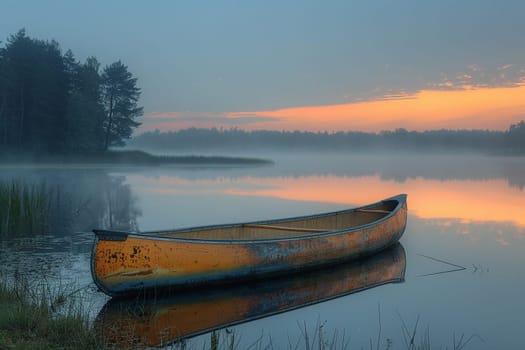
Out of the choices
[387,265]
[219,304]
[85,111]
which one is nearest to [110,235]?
[219,304]

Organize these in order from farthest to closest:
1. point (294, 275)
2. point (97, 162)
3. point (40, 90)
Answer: point (97, 162) → point (40, 90) → point (294, 275)

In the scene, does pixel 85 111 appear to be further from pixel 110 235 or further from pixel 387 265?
pixel 110 235

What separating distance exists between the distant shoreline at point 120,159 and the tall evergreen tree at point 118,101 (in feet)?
6.57

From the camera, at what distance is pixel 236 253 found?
9.05 meters

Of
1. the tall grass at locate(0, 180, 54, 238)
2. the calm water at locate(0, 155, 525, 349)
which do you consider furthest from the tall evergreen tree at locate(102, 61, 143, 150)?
the tall grass at locate(0, 180, 54, 238)

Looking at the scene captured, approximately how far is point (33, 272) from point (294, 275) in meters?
4.80

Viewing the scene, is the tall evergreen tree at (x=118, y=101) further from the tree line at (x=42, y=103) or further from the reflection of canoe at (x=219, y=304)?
the reflection of canoe at (x=219, y=304)

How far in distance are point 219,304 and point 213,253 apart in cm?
84

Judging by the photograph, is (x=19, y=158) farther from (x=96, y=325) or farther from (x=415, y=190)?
(x=96, y=325)

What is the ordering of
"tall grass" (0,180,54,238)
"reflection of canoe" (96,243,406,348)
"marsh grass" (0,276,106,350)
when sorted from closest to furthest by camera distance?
"marsh grass" (0,276,106,350)
"reflection of canoe" (96,243,406,348)
"tall grass" (0,180,54,238)

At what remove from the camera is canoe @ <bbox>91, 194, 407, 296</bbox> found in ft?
25.6

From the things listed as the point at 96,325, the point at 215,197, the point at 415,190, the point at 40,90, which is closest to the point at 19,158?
the point at 40,90

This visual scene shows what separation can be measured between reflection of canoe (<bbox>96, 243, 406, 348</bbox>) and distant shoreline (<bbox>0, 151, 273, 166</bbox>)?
4257cm

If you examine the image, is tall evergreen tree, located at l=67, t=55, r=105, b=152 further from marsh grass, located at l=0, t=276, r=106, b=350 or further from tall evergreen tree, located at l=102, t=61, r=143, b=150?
marsh grass, located at l=0, t=276, r=106, b=350
